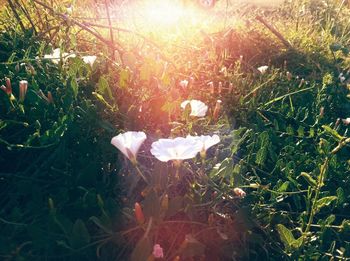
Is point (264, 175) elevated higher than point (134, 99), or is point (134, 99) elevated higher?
point (134, 99)

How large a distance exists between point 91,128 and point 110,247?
38 cm

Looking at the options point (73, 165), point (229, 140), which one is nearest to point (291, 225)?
point (229, 140)

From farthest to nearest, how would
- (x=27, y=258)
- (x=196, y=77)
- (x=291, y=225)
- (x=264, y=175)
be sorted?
(x=196, y=77) < (x=264, y=175) < (x=291, y=225) < (x=27, y=258)

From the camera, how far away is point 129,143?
3.46 feet

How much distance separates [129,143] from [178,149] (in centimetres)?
12

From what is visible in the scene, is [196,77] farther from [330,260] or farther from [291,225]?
[330,260]

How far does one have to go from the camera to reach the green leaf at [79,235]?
935 mm

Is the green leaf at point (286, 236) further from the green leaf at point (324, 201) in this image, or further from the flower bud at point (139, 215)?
the flower bud at point (139, 215)

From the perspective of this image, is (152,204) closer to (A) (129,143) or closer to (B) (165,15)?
(A) (129,143)

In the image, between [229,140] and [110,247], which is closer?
[110,247]

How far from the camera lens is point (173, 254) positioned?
100 centimetres

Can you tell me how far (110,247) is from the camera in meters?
1.02

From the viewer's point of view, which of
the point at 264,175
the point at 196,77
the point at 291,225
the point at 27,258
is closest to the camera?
the point at 27,258

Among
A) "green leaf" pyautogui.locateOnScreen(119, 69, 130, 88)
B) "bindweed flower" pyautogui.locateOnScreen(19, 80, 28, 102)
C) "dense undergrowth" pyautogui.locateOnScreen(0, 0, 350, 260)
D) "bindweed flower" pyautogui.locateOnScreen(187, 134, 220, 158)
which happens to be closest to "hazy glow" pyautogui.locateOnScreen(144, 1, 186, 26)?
"dense undergrowth" pyautogui.locateOnScreen(0, 0, 350, 260)
